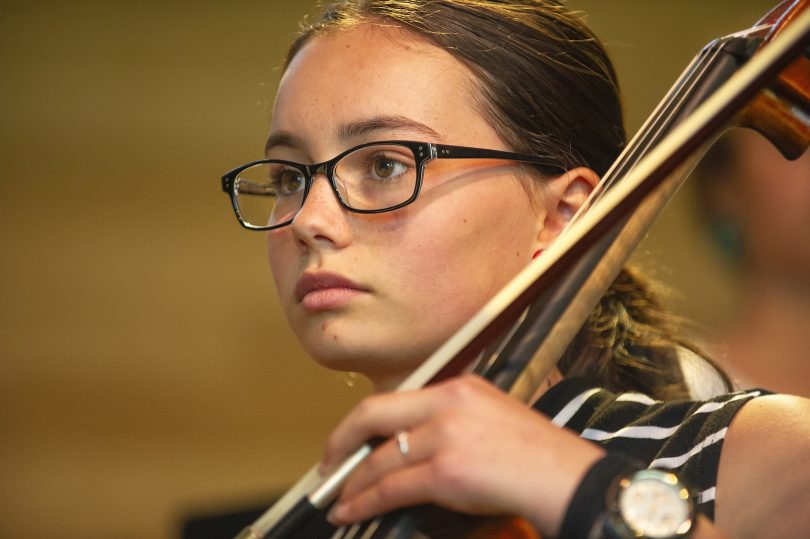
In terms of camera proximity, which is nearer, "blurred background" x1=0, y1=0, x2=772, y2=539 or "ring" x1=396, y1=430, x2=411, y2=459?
"ring" x1=396, y1=430, x2=411, y2=459

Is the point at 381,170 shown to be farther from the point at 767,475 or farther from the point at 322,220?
the point at 767,475

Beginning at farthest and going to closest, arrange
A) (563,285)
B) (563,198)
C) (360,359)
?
(563,198)
(360,359)
(563,285)

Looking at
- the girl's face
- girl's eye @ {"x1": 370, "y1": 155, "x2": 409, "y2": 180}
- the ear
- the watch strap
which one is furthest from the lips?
the watch strap

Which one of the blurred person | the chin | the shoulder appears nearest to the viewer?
the shoulder

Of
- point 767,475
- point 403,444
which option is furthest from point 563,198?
point 403,444

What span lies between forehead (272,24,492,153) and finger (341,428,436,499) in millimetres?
386

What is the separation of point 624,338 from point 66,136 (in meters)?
1.41

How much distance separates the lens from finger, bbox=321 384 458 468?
61 centimetres

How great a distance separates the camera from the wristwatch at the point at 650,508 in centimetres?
56

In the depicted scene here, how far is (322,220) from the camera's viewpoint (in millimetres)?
869

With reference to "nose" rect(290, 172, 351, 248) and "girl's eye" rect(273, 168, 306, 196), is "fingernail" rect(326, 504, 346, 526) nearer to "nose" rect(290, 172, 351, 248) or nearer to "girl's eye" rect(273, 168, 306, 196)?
"nose" rect(290, 172, 351, 248)

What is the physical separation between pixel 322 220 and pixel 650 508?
1.37ft

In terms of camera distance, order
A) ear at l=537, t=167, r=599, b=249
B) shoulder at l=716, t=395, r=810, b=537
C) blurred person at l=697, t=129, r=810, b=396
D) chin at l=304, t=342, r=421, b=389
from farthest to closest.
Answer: blurred person at l=697, t=129, r=810, b=396 < ear at l=537, t=167, r=599, b=249 < chin at l=304, t=342, r=421, b=389 < shoulder at l=716, t=395, r=810, b=537

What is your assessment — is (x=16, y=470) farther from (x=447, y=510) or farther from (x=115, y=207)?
(x=447, y=510)
